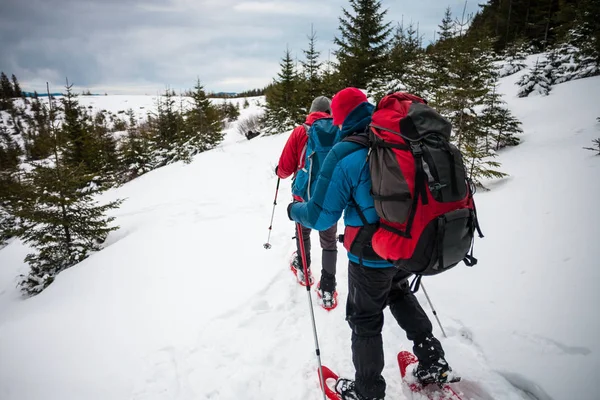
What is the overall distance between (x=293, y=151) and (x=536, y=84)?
58.9 feet

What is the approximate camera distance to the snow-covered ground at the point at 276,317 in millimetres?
2602

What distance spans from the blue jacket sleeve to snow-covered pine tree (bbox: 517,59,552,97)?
18098 mm

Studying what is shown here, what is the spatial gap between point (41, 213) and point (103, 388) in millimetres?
7927

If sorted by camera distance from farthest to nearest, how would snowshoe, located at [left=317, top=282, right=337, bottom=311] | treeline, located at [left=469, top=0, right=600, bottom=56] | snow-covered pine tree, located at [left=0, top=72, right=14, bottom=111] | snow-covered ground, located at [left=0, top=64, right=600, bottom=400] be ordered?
snow-covered pine tree, located at [left=0, top=72, right=14, bottom=111]
treeline, located at [left=469, top=0, right=600, bottom=56]
snowshoe, located at [left=317, top=282, right=337, bottom=311]
snow-covered ground, located at [left=0, top=64, right=600, bottom=400]

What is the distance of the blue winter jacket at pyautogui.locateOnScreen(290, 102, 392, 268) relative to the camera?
1.83m

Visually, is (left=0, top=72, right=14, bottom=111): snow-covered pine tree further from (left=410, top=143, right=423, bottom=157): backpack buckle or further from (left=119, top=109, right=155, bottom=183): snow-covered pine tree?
(left=410, top=143, right=423, bottom=157): backpack buckle

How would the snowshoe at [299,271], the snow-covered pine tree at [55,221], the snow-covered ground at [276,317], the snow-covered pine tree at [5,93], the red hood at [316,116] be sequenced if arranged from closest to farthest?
1. the snow-covered ground at [276,317]
2. the red hood at [316,116]
3. the snowshoe at [299,271]
4. the snow-covered pine tree at [55,221]
5. the snow-covered pine tree at [5,93]

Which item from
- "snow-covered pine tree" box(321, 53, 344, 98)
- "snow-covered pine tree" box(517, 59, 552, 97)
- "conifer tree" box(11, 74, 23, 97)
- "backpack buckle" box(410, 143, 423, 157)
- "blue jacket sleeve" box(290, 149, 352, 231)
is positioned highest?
"conifer tree" box(11, 74, 23, 97)

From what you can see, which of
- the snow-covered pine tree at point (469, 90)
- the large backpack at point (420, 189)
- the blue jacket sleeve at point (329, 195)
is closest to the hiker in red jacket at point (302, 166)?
the blue jacket sleeve at point (329, 195)

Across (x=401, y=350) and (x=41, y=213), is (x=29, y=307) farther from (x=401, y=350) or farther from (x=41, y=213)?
(x=401, y=350)

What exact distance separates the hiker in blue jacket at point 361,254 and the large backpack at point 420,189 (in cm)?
19

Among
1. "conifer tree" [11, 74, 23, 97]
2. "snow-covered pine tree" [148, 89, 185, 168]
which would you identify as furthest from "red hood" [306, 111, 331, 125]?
Answer: "conifer tree" [11, 74, 23, 97]

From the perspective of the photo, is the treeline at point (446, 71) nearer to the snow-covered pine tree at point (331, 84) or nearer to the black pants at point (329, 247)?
the snow-covered pine tree at point (331, 84)

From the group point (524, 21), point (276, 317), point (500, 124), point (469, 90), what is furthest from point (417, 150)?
point (524, 21)
